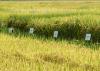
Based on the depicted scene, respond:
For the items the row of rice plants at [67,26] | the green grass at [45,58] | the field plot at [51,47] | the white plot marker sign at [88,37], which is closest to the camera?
the green grass at [45,58]

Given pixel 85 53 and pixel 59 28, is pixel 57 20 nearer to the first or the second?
pixel 59 28

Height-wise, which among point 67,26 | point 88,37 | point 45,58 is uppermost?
point 45,58

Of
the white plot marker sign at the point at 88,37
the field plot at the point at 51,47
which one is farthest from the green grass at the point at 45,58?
the white plot marker sign at the point at 88,37

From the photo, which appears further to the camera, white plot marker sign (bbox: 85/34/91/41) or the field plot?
white plot marker sign (bbox: 85/34/91/41)

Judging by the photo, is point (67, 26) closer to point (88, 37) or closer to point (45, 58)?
point (88, 37)

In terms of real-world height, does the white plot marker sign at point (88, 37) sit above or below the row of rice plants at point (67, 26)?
above

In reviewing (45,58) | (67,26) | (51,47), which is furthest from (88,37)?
(45,58)

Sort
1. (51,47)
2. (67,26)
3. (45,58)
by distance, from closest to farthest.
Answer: (45,58), (51,47), (67,26)

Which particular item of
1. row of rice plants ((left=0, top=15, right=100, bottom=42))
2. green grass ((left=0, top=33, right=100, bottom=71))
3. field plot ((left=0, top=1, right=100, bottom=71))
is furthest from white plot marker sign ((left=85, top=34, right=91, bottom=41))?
green grass ((left=0, top=33, right=100, bottom=71))

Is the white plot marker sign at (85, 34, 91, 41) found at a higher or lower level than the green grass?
lower

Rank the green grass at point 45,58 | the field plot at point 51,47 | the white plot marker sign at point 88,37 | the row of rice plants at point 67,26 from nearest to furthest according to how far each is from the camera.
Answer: the green grass at point 45,58 < the field plot at point 51,47 < the white plot marker sign at point 88,37 < the row of rice plants at point 67,26

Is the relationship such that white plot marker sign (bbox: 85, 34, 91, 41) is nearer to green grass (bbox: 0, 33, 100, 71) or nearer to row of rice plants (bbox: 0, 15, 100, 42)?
row of rice plants (bbox: 0, 15, 100, 42)

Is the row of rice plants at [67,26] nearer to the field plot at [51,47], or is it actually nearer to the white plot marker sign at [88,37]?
the field plot at [51,47]

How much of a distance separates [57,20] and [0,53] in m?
4.81
